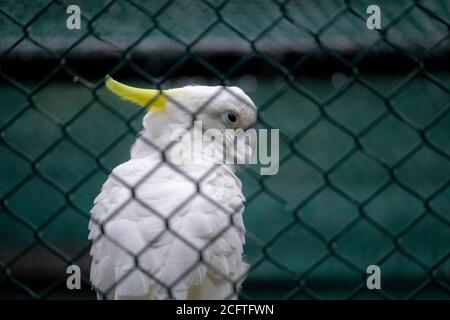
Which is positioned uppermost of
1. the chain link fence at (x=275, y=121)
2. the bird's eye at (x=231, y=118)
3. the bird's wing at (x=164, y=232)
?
the chain link fence at (x=275, y=121)

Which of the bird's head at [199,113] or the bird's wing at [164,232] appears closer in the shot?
the bird's wing at [164,232]

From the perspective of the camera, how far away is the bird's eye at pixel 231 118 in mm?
2109

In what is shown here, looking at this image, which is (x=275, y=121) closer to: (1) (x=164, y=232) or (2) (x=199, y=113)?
(2) (x=199, y=113)

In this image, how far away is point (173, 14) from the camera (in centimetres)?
249

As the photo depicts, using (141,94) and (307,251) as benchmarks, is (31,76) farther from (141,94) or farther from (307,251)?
(307,251)

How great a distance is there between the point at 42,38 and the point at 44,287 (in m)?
1.18

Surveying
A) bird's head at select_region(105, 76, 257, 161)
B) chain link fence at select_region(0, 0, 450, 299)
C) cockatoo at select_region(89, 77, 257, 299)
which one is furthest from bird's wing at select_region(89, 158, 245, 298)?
chain link fence at select_region(0, 0, 450, 299)

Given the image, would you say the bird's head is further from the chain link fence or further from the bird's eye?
the chain link fence

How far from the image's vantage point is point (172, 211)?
5.84ft

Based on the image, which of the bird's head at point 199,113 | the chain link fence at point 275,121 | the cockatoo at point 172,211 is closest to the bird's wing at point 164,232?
the cockatoo at point 172,211

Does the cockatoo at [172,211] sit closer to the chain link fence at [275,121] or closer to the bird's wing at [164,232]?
the bird's wing at [164,232]
